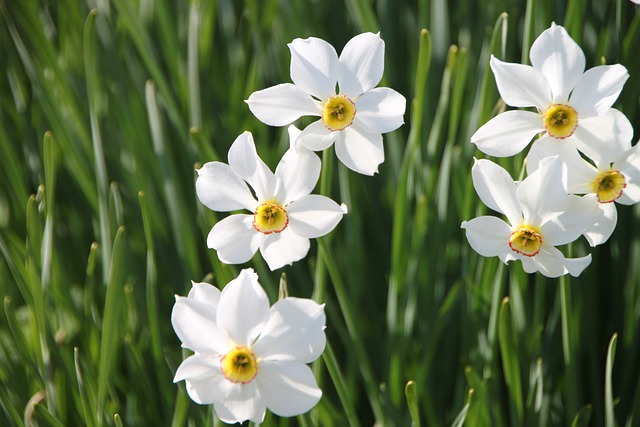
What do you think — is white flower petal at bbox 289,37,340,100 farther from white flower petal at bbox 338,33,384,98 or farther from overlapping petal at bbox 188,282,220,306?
overlapping petal at bbox 188,282,220,306

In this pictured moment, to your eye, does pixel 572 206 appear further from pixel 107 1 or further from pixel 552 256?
pixel 107 1

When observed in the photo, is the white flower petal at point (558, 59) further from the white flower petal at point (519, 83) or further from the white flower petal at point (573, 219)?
the white flower petal at point (573, 219)

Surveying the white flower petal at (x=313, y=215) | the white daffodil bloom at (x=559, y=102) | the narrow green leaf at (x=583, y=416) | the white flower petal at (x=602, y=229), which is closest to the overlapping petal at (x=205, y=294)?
the white flower petal at (x=313, y=215)

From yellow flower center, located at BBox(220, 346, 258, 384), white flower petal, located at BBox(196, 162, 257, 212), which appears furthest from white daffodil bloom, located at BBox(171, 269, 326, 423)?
white flower petal, located at BBox(196, 162, 257, 212)

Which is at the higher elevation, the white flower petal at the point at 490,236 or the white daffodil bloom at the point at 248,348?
the white flower petal at the point at 490,236

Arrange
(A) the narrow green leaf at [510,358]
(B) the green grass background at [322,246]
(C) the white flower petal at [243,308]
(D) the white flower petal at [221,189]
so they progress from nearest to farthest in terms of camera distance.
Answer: (C) the white flower petal at [243,308] < (D) the white flower petal at [221,189] < (A) the narrow green leaf at [510,358] < (B) the green grass background at [322,246]

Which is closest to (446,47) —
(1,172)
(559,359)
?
(559,359)

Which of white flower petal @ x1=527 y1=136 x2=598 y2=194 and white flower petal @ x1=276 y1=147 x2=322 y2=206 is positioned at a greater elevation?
white flower petal @ x1=527 y1=136 x2=598 y2=194
